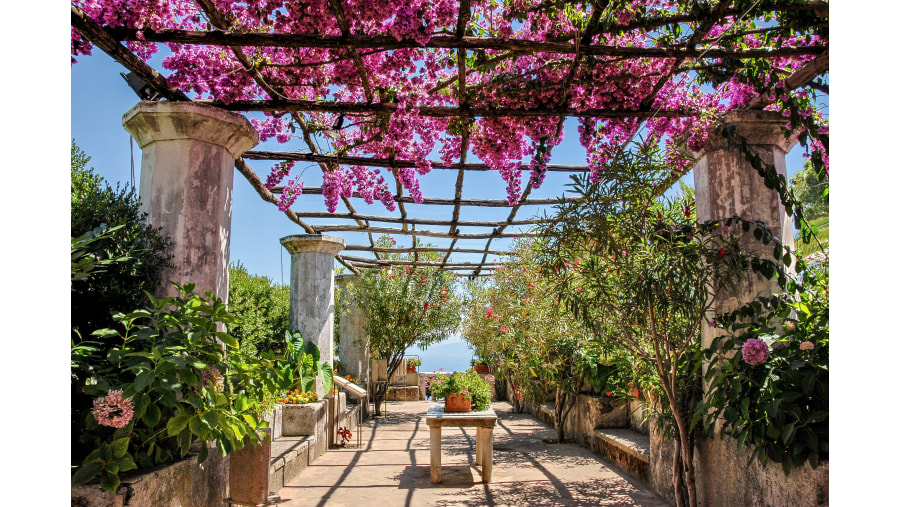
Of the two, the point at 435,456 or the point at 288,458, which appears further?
the point at 435,456

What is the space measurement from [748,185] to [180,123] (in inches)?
162

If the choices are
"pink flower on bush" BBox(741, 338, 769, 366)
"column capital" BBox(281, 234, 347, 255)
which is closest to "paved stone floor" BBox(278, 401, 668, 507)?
"pink flower on bush" BBox(741, 338, 769, 366)

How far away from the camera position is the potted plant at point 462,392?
6266 mm

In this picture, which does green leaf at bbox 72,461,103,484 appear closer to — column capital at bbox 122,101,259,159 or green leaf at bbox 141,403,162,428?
green leaf at bbox 141,403,162,428

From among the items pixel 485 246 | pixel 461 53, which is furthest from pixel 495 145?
pixel 485 246

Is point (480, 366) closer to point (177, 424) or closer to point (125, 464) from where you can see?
point (177, 424)

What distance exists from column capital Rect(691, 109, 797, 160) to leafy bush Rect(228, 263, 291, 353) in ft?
24.9

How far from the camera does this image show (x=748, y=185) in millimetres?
4148

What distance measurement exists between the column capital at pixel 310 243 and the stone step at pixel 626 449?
485 cm

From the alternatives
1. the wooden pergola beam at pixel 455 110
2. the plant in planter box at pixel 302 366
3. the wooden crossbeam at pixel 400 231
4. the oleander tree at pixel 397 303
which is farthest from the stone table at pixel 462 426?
the oleander tree at pixel 397 303

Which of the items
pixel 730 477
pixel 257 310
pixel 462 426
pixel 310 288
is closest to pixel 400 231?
pixel 310 288

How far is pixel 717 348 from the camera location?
3.97 m

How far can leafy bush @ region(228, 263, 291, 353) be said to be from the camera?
32.6ft

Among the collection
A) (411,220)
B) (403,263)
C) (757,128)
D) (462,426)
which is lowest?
(462,426)
